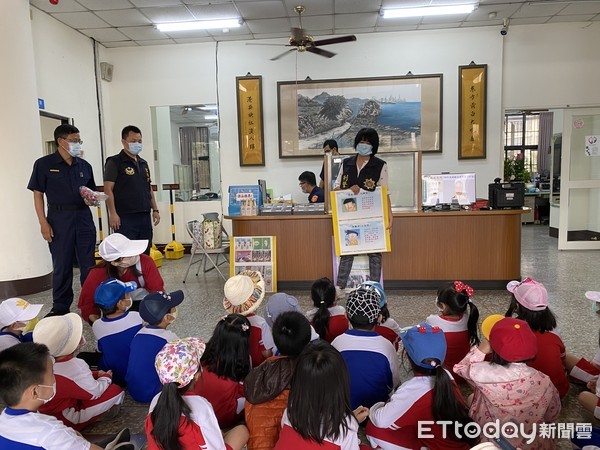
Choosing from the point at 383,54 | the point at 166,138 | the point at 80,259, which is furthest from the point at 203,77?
the point at 80,259

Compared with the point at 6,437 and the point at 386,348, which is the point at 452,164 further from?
the point at 6,437

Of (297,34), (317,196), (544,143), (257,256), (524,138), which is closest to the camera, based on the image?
(257,256)

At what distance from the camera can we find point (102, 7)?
17.6 feet

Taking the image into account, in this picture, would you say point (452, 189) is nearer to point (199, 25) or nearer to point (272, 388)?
point (272, 388)

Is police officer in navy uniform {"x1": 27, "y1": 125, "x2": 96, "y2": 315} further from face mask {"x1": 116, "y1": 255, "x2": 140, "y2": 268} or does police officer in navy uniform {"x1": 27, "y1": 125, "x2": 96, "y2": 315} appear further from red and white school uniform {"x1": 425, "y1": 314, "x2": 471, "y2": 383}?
red and white school uniform {"x1": 425, "y1": 314, "x2": 471, "y2": 383}

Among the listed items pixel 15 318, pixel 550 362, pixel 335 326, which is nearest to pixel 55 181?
pixel 15 318

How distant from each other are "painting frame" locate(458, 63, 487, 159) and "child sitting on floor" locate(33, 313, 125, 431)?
5973mm

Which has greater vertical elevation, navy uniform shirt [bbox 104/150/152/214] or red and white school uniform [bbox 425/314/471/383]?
navy uniform shirt [bbox 104/150/152/214]

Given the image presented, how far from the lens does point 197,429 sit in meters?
1.33

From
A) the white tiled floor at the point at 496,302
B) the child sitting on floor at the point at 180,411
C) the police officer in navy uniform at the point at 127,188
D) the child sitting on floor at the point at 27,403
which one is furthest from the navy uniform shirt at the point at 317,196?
the child sitting on floor at the point at 27,403

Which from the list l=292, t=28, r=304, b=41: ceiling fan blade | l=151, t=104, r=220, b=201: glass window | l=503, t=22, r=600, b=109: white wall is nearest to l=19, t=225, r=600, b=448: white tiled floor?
l=151, t=104, r=220, b=201: glass window

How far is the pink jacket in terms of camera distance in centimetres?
163

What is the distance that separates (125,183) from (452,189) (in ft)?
11.7

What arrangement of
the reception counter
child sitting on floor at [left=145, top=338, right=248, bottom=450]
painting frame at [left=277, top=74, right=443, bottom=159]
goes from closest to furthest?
child sitting on floor at [left=145, top=338, right=248, bottom=450] < the reception counter < painting frame at [left=277, top=74, right=443, bottom=159]
